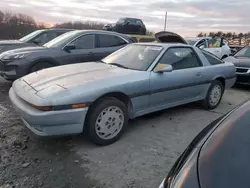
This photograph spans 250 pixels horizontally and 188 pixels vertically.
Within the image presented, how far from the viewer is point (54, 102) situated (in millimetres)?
3139

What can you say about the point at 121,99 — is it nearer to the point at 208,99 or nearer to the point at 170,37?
the point at 208,99

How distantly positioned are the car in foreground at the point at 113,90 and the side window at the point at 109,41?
2440mm

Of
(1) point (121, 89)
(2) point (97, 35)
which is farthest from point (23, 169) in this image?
(2) point (97, 35)

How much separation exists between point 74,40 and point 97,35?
2.46 ft

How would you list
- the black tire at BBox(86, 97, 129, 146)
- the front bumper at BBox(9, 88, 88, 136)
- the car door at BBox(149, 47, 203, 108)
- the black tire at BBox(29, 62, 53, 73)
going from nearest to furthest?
1. the front bumper at BBox(9, 88, 88, 136)
2. the black tire at BBox(86, 97, 129, 146)
3. the car door at BBox(149, 47, 203, 108)
4. the black tire at BBox(29, 62, 53, 73)

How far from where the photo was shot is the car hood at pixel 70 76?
3.48m

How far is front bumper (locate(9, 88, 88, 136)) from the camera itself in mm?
3150

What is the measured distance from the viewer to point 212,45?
1166 cm

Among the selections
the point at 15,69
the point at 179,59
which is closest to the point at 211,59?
the point at 179,59

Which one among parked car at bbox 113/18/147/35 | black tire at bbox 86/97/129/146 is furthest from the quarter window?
parked car at bbox 113/18/147/35

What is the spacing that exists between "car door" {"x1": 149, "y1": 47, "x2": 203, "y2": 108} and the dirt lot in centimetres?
49

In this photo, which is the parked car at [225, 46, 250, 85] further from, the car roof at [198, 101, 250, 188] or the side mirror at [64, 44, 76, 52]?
the car roof at [198, 101, 250, 188]

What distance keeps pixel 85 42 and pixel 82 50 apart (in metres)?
0.28

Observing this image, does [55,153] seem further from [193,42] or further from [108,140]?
[193,42]
